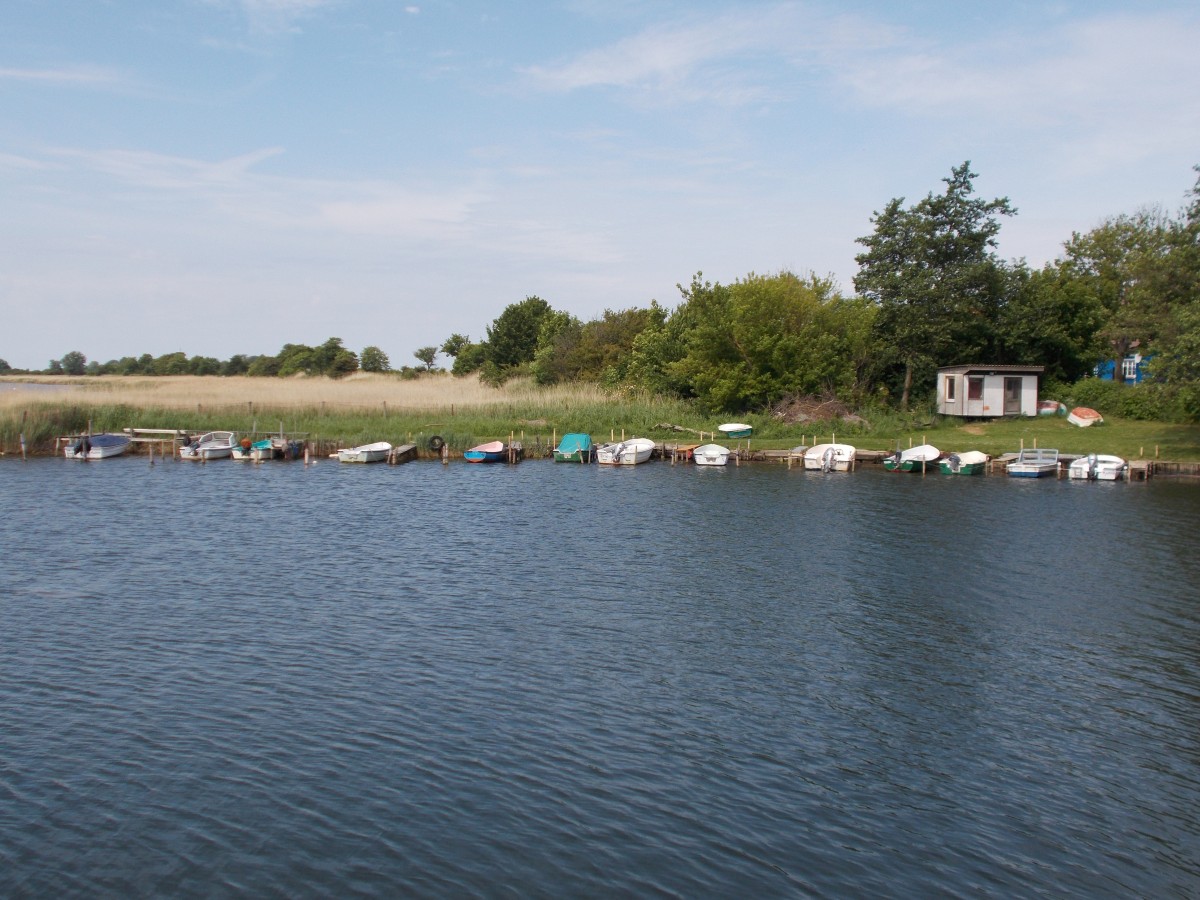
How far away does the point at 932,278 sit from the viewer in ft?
211

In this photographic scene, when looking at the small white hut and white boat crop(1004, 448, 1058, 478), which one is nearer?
white boat crop(1004, 448, 1058, 478)

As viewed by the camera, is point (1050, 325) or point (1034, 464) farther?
point (1050, 325)

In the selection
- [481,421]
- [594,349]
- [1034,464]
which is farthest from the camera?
[594,349]

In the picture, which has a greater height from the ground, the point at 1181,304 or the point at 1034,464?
the point at 1181,304

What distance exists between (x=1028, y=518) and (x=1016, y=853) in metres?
27.0

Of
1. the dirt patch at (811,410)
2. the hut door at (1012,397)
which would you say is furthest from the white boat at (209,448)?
the hut door at (1012,397)

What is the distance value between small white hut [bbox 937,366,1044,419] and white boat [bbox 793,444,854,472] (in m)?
13.4

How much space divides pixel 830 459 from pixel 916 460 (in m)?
4.38

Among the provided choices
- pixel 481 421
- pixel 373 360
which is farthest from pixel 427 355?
pixel 481 421

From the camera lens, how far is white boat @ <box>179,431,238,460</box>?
5875 cm

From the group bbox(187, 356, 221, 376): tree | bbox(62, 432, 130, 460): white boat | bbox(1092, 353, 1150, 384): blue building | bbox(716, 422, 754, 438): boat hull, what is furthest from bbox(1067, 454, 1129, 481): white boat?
bbox(187, 356, 221, 376): tree

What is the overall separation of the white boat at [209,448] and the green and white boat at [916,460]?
3850 cm

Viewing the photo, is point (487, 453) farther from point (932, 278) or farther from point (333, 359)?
point (333, 359)

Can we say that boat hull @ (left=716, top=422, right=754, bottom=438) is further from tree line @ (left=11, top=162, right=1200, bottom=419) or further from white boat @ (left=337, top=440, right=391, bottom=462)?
white boat @ (left=337, top=440, right=391, bottom=462)
